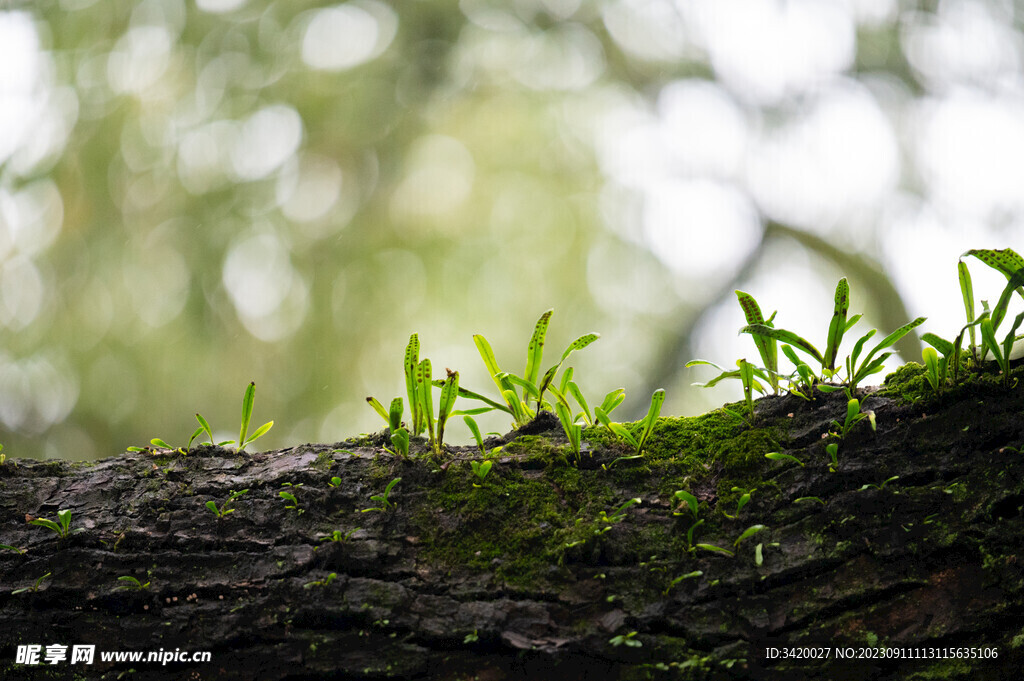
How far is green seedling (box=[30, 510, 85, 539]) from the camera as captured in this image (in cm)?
158

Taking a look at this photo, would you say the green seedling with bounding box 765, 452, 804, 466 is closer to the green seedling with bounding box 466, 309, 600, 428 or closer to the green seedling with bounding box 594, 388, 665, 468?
the green seedling with bounding box 594, 388, 665, 468

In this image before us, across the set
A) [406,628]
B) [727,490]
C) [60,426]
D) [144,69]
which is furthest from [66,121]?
[727,490]

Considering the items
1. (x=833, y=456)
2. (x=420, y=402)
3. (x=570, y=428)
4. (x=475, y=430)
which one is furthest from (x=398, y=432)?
(x=833, y=456)

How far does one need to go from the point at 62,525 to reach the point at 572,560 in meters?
1.37

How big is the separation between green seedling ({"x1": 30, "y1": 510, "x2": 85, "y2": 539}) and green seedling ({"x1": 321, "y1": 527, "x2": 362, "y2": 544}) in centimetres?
70

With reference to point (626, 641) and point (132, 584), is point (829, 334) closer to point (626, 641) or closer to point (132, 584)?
point (626, 641)

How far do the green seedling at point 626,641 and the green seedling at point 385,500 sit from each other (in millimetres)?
657

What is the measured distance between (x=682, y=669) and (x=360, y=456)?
39.8 inches

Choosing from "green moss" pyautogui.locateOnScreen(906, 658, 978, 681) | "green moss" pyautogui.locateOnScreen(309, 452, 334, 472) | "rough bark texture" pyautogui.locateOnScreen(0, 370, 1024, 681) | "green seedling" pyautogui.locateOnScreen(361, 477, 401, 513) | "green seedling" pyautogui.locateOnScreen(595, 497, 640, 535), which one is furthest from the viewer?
"green moss" pyautogui.locateOnScreen(309, 452, 334, 472)

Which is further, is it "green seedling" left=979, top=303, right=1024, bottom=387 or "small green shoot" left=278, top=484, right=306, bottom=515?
"small green shoot" left=278, top=484, right=306, bottom=515

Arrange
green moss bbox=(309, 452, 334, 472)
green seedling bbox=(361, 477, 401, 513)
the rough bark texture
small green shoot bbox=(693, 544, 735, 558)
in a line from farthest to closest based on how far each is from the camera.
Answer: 1. green moss bbox=(309, 452, 334, 472)
2. green seedling bbox=(361, 477, 401, 513)
3. small green shoot bbox=(693, 544, 735, 558)
4. the rough bark texture

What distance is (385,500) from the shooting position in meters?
1.57

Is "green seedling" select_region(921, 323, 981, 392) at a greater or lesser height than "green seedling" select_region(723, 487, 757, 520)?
greater

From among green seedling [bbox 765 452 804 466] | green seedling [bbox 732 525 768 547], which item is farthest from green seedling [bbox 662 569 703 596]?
green seedling [bbox 765 452 804 466]
